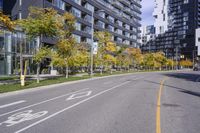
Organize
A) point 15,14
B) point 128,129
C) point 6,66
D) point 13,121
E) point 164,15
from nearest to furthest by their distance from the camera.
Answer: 1. point 128,129
2. point 13,121
3. point 6,66
4. point 15,14
5. point 164,15

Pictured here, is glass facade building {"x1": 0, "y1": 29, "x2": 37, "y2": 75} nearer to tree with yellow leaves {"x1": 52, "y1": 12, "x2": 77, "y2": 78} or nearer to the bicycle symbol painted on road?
tree with yellow leaves {"x1": 52, "y1": 12, "x2": 77, "y2": 78}

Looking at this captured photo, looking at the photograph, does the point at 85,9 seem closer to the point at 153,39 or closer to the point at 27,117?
the point at 27,117

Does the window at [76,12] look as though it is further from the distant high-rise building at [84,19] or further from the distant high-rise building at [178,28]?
the distant high-rise building at [178,28]

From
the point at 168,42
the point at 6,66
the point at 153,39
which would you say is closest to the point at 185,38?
the point at 168,42

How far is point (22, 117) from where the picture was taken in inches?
450

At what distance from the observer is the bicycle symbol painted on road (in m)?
10.5

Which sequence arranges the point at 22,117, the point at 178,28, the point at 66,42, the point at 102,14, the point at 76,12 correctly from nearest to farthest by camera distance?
the point at 22,117
the point at 66,42
the point at 76,12
the point at 102,14
the point at 178,28

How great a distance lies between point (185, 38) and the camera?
Answer: 177m

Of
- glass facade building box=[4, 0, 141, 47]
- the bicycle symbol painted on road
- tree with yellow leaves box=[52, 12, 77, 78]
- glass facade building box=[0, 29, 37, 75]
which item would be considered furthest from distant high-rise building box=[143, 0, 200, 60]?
the bicycle symbol painted on road

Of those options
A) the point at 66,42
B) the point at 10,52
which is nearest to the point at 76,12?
the point at 10,52

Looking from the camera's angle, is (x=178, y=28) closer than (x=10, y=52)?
No

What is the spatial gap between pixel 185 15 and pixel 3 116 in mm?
176365

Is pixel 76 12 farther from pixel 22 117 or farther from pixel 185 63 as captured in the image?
pixel 185 63

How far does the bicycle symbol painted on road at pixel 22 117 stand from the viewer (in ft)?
34.4
